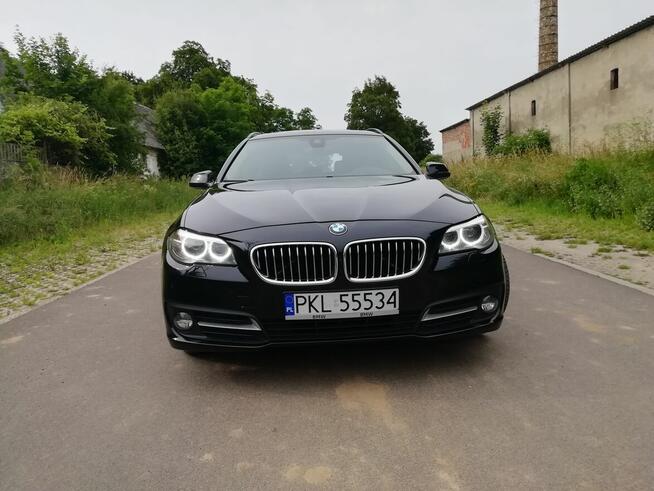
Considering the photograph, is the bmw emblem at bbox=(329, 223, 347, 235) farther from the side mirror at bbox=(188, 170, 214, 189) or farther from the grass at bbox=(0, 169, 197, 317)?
the grass at bbox=(0, 169, 197, 317)

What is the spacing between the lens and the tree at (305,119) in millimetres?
78613

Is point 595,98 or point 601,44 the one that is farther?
point 595,98

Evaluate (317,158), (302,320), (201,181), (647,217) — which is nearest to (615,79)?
(647,217)

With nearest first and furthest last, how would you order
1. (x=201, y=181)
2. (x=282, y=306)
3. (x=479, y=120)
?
1. (x=282, y=306)
2. (x=201, y=181)
3. (x=479, y=120)

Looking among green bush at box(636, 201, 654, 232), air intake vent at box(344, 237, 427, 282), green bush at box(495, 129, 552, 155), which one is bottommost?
green bush at box(636, 201, 654, 232)

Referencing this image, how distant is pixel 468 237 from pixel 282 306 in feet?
3.51

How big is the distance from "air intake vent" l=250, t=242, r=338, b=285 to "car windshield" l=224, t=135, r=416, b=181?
1466 mm

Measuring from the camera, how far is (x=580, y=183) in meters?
11.5

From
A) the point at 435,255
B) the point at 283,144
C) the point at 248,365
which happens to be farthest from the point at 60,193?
the point at 435,255

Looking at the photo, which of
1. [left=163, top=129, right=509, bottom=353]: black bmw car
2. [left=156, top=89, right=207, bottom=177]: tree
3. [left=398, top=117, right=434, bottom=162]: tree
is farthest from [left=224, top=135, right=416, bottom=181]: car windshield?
[left=398, top=117, right=434, bottom=162]: tree

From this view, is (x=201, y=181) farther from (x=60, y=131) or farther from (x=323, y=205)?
(x=60, y=131)

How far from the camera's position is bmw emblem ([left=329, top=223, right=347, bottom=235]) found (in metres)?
2.94

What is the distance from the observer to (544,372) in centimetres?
318

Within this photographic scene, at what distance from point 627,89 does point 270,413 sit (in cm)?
2159
